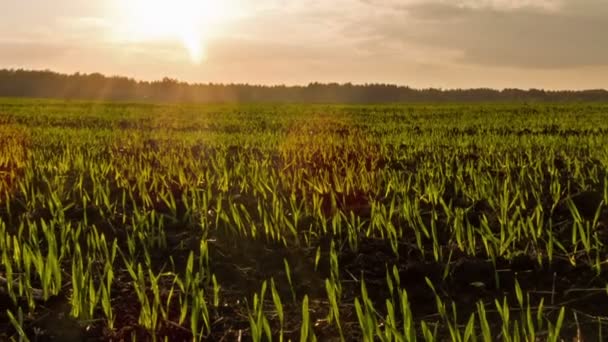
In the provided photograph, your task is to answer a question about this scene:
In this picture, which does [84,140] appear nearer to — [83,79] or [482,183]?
[482,183]

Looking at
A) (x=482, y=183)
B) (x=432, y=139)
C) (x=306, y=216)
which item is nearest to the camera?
(x=306, y=216)

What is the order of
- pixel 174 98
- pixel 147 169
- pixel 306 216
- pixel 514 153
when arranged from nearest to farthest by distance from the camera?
pixel 306 216
pixel 147 169
pixel 514 153
pixel 174 98

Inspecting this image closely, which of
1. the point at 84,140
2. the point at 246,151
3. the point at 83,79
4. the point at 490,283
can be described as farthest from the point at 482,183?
the point at 83,79

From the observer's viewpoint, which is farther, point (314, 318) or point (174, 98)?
point (174, 98)

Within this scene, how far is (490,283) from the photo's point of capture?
295cm

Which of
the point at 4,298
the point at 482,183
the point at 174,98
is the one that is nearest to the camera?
the point at 4,298

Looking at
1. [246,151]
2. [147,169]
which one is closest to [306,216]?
[147,169]

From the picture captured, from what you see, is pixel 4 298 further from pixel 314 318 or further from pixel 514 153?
pixel 514 153

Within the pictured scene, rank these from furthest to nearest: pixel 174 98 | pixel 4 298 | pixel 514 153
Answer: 1. pixel 174 98
2. pixel 514 153
3. pixel 4 298

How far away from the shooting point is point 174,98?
63844mm

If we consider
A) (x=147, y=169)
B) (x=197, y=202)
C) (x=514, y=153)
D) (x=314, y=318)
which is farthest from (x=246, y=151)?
(x=314, y=318)

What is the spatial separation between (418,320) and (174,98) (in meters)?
62.9

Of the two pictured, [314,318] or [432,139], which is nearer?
[314,318]

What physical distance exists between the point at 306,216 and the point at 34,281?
1.60 m
